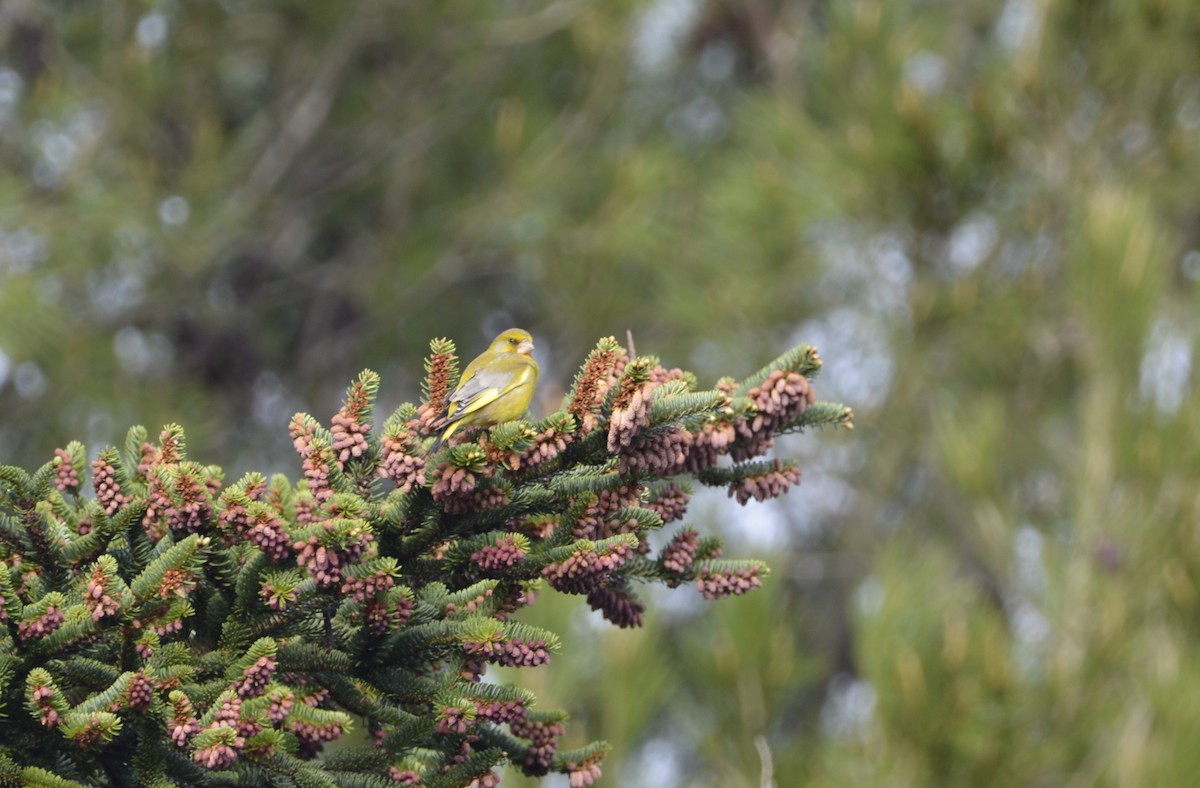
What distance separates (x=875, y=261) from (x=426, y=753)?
642cm

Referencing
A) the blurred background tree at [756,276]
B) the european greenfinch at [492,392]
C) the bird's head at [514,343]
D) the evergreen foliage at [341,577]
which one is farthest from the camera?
the blurred background tree at [756,276]

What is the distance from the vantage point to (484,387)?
9.40ft

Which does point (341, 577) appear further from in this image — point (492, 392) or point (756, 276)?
point (756, 276)

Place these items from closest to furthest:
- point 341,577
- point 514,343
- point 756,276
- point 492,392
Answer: point 341,577 < point 492,392 < point 514,343 < point 756,276

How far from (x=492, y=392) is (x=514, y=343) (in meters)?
1.09

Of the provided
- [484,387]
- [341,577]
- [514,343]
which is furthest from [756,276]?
[341,577]

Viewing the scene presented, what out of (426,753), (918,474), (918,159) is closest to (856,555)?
(918,474)

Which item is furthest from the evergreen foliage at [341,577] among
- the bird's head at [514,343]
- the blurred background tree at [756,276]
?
the blurred background tree at [756,276]

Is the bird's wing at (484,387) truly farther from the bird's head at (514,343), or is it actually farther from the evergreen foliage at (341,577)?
the bird's head at (514,343)

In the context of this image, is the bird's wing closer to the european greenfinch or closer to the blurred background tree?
the european greenfinch

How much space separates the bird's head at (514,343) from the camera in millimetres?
3864

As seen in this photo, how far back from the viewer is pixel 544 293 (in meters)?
9.70

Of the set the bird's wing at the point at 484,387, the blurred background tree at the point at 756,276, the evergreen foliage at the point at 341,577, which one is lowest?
the evergreen foliage at the point at 341,577

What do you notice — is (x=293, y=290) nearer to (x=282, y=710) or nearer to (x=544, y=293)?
(x=544, y=293)
